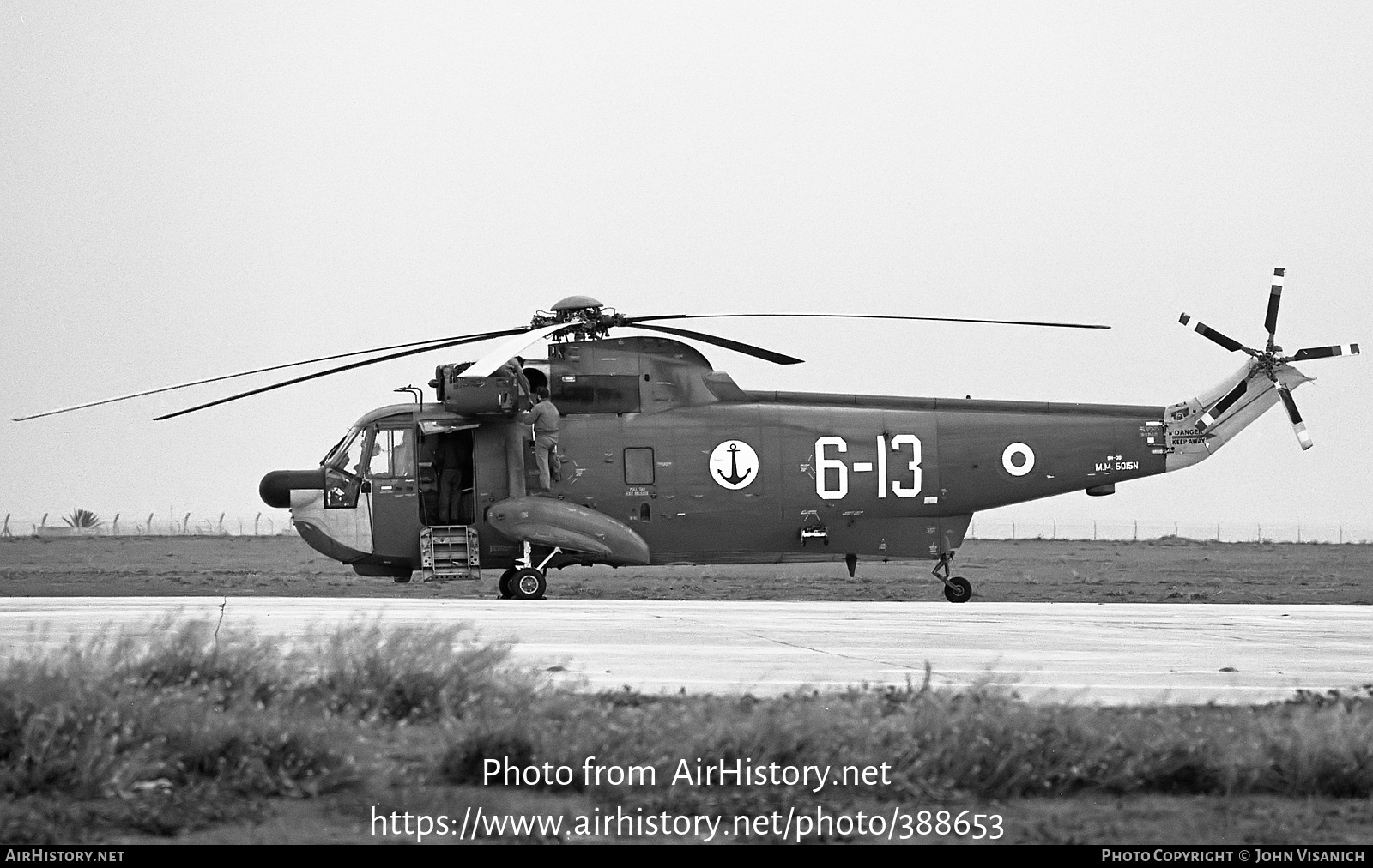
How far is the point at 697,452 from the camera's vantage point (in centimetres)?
2294

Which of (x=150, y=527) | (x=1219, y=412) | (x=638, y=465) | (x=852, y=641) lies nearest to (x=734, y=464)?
(x=638, y=465)

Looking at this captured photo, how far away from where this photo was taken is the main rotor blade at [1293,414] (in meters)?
24.3

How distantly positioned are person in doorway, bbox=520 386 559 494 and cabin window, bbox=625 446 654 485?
126 cm

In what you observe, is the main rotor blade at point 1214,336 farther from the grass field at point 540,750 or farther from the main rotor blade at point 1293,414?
the grass field at point 540,750

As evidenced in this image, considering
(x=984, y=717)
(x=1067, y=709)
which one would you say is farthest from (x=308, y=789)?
(x=1067, y=709)

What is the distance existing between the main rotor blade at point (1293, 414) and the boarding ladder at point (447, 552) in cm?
1310

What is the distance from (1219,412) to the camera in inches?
950

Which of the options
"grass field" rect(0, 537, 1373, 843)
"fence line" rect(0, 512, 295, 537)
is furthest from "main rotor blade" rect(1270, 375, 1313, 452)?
"fence line" rect(0, 512, 295, 537)

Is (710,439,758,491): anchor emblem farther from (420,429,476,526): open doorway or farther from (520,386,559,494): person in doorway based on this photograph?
(420,429,476,526): open doorway

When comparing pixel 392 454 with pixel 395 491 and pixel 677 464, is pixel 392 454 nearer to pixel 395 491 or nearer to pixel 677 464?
pixel 395 491

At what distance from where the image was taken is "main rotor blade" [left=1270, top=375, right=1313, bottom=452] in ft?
79.8

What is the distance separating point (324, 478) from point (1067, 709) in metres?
15.5

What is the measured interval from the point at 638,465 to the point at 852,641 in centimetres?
973

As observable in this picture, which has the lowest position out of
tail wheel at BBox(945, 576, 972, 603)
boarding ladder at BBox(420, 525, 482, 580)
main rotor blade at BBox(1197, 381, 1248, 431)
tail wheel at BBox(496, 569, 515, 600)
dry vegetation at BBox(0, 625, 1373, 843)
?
dry vegetation at BBox(0, 625, 1373, 843)
